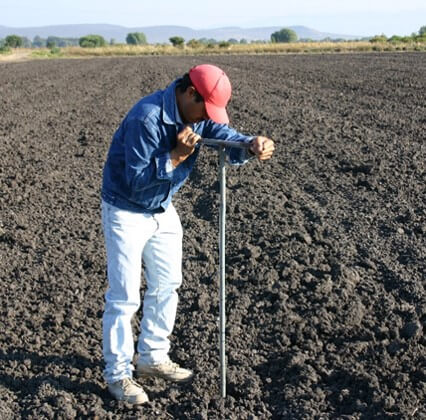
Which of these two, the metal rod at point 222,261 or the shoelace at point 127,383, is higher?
the metal rod at point 222,261

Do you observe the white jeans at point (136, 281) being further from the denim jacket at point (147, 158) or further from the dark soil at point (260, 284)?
the dark soil at point (260, 284)

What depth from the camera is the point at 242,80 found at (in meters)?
22.2

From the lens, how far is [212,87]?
3.02 metres

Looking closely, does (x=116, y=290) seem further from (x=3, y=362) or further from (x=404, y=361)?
(x=404, y=361)

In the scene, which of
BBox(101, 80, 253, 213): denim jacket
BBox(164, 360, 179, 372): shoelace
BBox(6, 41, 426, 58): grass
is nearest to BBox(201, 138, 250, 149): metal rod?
BBox(101, 80, 253, 213): denim jacket

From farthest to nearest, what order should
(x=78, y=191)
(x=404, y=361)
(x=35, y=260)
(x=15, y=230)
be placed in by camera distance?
(x=78, y=191), (x=15, y=230), (x=35, y=260), (x=404, y=361)

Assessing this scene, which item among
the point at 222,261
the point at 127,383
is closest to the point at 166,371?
the point at 127,383

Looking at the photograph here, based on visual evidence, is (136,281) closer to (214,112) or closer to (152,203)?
(152,203)

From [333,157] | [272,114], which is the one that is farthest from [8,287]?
[272,114]

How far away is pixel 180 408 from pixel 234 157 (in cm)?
143

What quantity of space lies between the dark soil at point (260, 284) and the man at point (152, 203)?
30cm

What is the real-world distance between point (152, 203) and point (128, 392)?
41.9 inches

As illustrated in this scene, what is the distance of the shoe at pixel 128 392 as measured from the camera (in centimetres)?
360

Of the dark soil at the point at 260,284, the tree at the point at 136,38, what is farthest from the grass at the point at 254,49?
the tree at the point at 136,38
